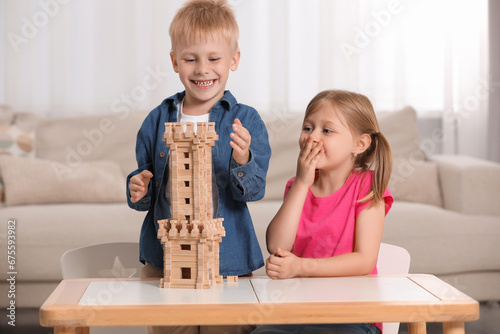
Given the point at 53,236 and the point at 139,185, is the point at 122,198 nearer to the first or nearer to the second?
the point at 53,236

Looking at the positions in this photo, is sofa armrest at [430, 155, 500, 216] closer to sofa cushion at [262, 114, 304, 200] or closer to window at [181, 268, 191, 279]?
sofa cushion at [262, 114, 304, 200]

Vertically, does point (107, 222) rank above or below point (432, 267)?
above

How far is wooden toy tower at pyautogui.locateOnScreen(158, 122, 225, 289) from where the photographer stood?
97cm

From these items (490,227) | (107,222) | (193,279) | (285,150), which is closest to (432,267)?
(490,227)

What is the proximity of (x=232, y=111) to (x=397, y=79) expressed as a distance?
2269mm

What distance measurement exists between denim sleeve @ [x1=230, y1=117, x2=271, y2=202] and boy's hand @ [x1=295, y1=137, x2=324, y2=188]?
76mm

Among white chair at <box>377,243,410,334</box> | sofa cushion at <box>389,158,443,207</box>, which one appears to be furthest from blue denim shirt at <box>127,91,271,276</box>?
sofa cushion at <box>389,158,443,207</box>

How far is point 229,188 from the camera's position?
1.20 m

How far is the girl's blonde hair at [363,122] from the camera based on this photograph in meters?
1.21

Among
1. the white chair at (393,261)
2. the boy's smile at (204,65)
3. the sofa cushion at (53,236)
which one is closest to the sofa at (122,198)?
the sofa cushion at (53,236)

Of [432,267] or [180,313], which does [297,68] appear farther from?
[180,313]

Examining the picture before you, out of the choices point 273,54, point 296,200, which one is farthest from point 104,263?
point 273,54

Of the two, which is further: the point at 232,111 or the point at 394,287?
the point at 232,111

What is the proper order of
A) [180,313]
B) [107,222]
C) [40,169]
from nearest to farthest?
1. [180,313]
2. [107,222]
3. [40,169]
